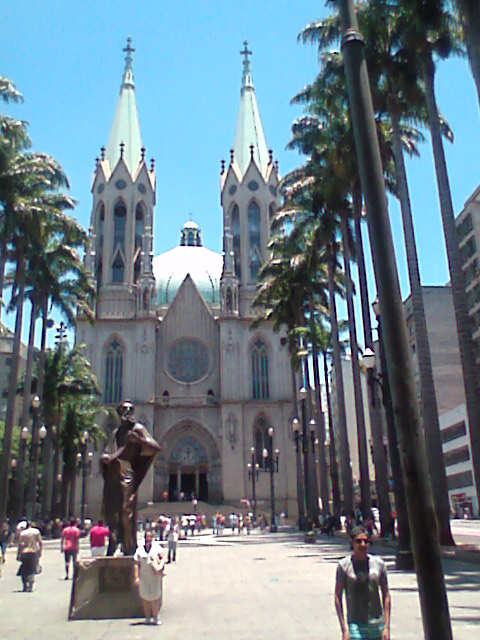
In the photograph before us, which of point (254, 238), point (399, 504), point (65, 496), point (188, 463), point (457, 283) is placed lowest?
point (399, 504)

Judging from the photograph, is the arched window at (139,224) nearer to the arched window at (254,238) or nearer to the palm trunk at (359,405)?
the arched window at (254,238)

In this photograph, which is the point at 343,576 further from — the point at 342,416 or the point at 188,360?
the point at 188,360

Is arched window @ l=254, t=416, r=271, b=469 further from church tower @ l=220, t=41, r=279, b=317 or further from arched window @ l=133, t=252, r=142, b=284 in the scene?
arched window @ l=133, t=252, r=142, b=284

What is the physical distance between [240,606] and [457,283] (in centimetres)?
1157

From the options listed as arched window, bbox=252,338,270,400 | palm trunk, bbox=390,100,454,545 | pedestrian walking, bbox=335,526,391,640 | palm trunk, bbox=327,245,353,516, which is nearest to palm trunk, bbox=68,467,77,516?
arched window, bbox=252,338,270,400

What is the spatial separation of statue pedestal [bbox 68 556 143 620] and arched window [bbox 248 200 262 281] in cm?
5156

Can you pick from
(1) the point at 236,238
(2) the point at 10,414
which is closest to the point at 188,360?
(1) the point at 236,238

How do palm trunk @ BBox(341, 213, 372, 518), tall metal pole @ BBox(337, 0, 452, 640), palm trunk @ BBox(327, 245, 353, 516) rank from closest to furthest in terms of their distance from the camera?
tall metal pole @ BBox(337, 0, 452, 640) → palm trunk @ BBox(341, 213, 372, 518) → palm trunk @ BBox(327, 245, 353, 516)

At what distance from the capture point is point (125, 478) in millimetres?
11000

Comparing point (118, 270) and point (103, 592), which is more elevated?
point (118, 270)

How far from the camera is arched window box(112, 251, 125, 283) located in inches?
2366

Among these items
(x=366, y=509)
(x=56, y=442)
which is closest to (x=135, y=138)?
(x=56, y=442)

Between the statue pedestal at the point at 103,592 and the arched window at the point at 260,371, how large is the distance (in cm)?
4611

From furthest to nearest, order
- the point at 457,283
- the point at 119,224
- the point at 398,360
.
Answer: the point at 119,224
the point at 457,283
the point at 398,360
